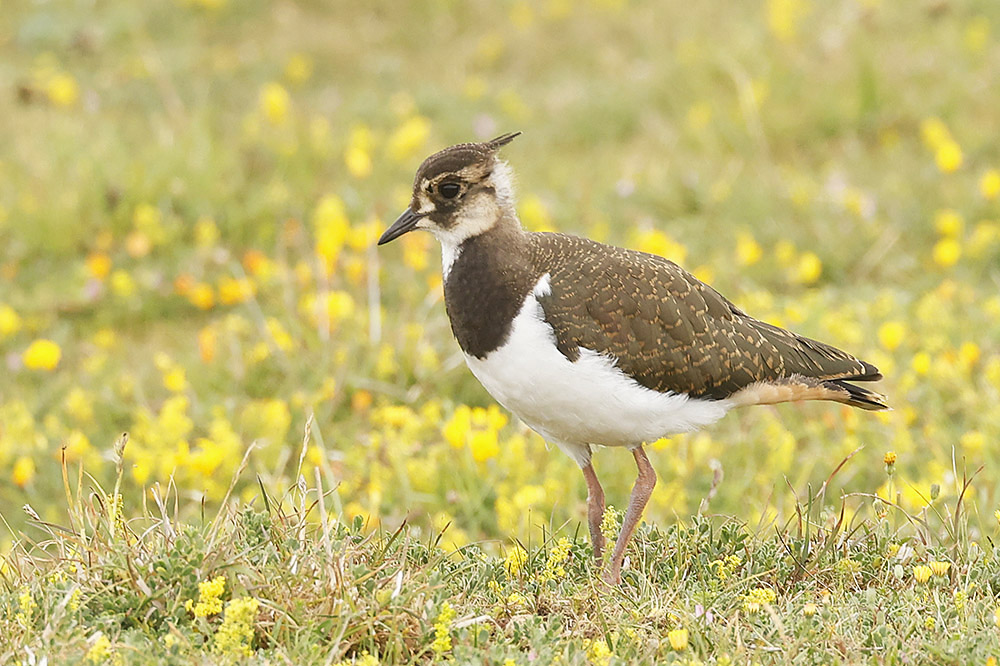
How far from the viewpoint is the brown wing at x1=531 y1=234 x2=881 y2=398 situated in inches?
170

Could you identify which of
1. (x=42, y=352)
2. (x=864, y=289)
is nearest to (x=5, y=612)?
(x=42, y=352)

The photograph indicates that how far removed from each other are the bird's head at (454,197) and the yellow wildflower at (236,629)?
154 centimetres

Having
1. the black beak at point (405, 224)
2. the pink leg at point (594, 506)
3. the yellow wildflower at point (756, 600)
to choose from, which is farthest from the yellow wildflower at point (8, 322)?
the yellow wildflower at point (756, 600)

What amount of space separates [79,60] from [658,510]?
7.71 m

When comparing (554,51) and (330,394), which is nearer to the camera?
(330,394)

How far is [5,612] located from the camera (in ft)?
11.9

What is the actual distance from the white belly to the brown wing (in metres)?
0.04

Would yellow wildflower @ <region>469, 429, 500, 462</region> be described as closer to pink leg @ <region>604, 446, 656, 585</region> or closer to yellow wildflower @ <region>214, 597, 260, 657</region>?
pink leg @ <region>604, 446, 656, 585</region>

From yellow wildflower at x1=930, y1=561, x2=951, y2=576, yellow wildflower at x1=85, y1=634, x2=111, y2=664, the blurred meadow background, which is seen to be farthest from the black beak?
yellow wildflower at x1=930, y1=561, x2=951, y2=576

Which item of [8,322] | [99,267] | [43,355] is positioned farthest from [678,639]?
[99,267]

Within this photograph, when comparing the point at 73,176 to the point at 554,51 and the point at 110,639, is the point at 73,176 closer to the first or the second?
the point at 554,51

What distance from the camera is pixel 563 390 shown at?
4168mm

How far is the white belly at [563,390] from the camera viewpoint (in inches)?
164

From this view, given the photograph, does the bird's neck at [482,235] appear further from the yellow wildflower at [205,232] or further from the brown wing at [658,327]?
the yellow wildflower at [205,232]
